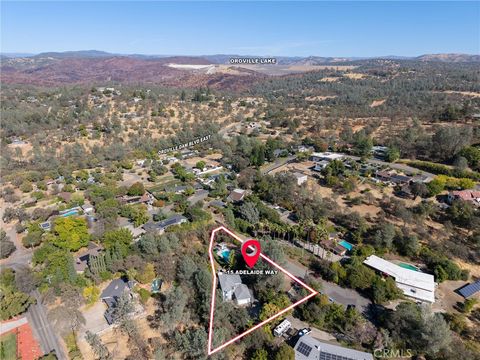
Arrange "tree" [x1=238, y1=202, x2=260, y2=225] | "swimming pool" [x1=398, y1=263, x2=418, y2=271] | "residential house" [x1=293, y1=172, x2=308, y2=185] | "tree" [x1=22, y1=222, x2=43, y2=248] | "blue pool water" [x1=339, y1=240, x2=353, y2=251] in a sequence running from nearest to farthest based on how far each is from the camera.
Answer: "swimming pool" [x1=398, y1=263, x2=418, y2=271] → "blue pool water" [x1=339, y1=240, x2=353, y2=251] → "tree" [x1=22, y1=222, x2=43, y2=248] → "tree" [x1=238, y1=202, x2=260, y2=225] → "residential house" [x1=293, y1=172, x2=308, y2=185]

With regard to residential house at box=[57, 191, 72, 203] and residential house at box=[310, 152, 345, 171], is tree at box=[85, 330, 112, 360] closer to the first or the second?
residential house at box=[57, 191, 72, 203]

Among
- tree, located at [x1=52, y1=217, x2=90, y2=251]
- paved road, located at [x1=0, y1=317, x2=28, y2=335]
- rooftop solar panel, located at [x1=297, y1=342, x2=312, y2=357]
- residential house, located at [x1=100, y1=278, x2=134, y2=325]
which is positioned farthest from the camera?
tree, located at [x1=52, y1=217, x2=90, y2=251]

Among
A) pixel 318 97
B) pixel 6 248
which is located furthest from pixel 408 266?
pixel 318 97

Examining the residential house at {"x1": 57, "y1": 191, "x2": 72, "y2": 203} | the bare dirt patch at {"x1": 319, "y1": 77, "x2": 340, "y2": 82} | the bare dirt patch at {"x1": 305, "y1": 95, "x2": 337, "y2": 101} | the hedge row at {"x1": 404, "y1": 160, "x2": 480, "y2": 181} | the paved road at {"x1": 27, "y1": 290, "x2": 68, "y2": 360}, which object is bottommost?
the paved road at {"x1": 27, "y1": 290, "x2": 68, "y2": 360}

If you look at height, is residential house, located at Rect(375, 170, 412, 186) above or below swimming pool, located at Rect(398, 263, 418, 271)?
above

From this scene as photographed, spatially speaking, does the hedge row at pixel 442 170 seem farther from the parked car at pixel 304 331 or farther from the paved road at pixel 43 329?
the paved road at pixel 43 329

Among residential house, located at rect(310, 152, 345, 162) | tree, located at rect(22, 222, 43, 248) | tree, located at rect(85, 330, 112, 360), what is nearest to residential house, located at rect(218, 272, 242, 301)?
tree, located at rect(85, 330, 112, 360)

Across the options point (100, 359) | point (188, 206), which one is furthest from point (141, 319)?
point (188, 206)
